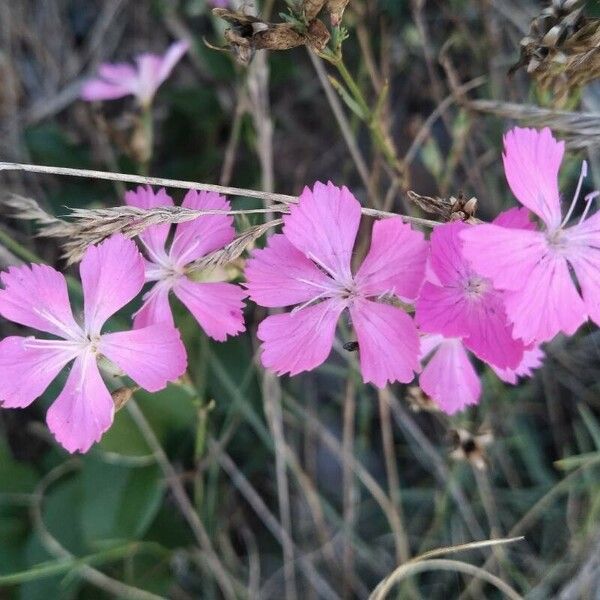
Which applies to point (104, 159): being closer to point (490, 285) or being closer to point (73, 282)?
point (73, 282)

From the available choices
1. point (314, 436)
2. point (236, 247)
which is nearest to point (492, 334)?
point (236, 247)

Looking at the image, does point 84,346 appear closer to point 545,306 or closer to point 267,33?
point 267,33

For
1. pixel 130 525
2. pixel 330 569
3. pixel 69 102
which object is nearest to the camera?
pixel 130 525

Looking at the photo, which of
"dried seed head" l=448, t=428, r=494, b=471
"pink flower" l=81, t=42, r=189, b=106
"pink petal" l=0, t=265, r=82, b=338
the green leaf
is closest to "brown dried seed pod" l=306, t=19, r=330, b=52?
"pink petal" l=0, t=265, r=82, b=338

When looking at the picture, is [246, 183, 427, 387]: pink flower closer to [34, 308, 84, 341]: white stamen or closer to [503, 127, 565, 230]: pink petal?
[503, 127, 565, 230]: pink petal

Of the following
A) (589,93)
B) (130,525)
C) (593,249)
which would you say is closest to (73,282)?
(130,525)
